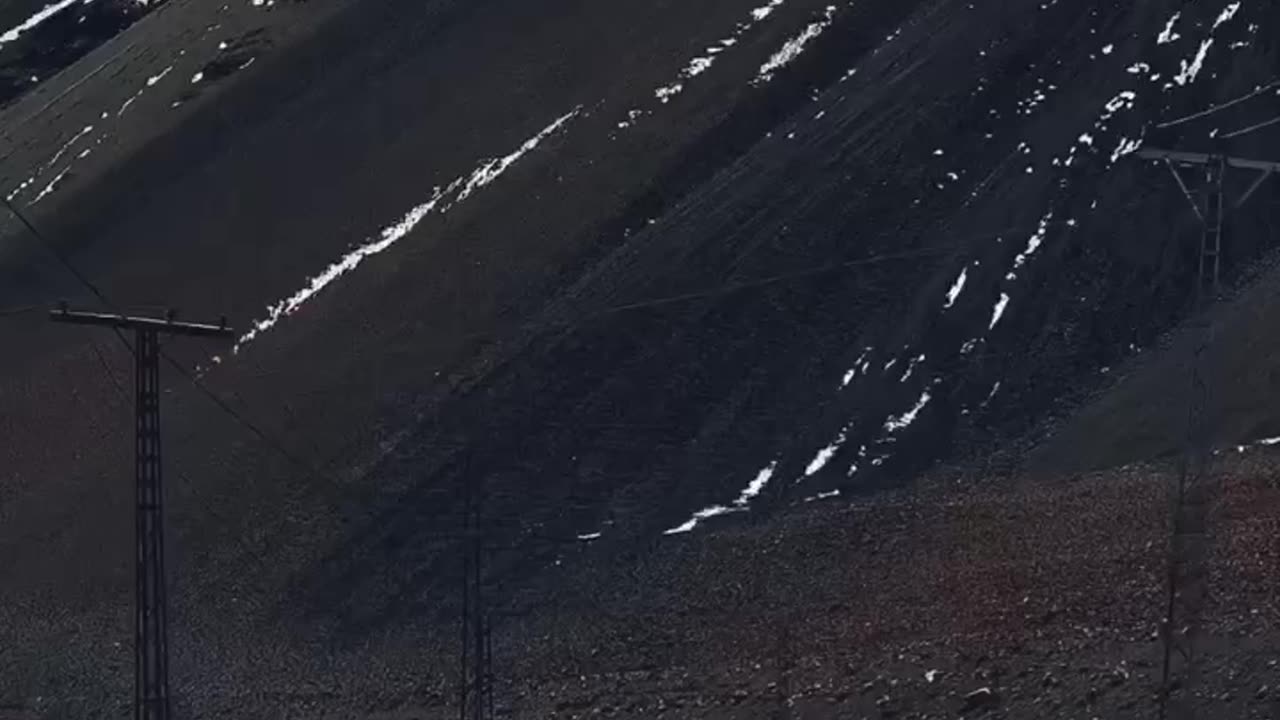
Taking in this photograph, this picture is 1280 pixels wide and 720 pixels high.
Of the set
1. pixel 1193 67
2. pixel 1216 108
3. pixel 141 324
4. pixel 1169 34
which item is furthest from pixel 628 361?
pixel 141 324

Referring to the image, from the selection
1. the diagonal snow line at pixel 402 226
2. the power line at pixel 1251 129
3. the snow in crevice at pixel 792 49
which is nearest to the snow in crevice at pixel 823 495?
the power line at pixel 1251 129

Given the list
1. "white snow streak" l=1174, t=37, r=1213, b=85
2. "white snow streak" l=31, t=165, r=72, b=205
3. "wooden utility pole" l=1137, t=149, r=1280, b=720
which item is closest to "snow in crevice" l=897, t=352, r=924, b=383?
"wooden utility pole" l=1137, t=149, r=1280, b=720

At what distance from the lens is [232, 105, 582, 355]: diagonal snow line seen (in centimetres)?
3606

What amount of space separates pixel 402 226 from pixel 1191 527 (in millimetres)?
16277

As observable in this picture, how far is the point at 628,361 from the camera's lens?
3356cm

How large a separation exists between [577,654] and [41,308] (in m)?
14.6

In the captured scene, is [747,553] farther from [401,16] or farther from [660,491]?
[401,16]

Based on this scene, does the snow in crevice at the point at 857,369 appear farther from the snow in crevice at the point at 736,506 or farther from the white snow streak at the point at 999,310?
the snow in crevice at the point at 736,506

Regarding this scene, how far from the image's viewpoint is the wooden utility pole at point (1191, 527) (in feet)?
80.6

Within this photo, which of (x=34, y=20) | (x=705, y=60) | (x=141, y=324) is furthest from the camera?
(x=34, y=20)

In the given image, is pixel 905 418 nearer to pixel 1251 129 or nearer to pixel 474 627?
pixel 474 627

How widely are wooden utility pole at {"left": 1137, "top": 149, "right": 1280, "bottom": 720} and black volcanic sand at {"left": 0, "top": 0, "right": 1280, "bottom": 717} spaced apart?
496mm

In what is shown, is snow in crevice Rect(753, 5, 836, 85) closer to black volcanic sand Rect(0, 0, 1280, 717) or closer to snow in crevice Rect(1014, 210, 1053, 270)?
black volcanic sand Rect(0, 0, 1280, 717)

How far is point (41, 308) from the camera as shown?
37.7m
